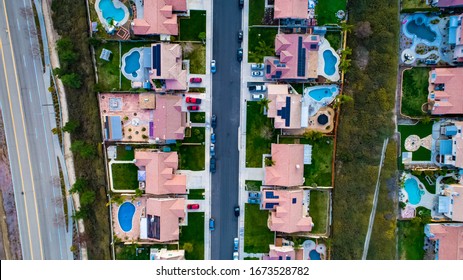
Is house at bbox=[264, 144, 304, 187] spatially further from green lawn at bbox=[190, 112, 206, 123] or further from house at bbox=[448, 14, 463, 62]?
house at bbox=[448, 14, 463, 62]

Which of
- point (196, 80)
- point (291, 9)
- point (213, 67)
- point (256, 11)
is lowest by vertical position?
point (196, 80)

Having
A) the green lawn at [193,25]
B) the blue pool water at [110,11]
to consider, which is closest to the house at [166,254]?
the green lawn at [193,25]

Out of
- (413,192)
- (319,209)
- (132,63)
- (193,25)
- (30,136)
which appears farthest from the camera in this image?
(319,209)

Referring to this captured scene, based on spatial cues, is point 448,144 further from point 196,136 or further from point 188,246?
point 188,246

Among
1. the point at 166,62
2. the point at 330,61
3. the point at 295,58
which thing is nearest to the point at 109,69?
the point at 166,62

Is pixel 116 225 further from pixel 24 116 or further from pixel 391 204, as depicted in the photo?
pixel 391 204
